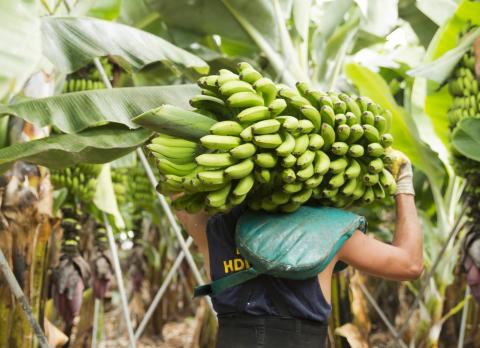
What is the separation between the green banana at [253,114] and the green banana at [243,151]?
0.17ft

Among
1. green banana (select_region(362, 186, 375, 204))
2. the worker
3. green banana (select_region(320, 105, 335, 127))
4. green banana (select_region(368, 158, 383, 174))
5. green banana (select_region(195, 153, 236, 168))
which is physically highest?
green banana (select_region(320, 105, 335, 127))

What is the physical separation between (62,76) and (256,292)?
1620 millimetres

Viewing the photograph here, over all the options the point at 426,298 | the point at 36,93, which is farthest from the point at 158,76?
the point at 426,298

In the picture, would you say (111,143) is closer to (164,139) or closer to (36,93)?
(164,139)

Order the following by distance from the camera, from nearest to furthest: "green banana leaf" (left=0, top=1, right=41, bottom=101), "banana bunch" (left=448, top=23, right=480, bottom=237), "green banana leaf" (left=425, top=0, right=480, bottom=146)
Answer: "green banana leaf" (left=0, top=1, right=41, bottom=101)
"banana bunch" (left=448, top=23, right=480, bottom=237)
"green banana leaf" (left=425, top=0, right=480, bottom=146)

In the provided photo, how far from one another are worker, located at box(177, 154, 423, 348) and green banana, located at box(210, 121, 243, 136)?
0.81ft

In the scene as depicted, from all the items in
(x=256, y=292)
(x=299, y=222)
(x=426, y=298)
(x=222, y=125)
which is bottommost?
(x=426, y=298)

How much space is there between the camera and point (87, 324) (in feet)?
11.2

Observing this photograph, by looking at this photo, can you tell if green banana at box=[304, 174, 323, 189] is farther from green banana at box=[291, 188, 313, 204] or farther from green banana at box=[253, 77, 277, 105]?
green banana at box=[253, 77, 277, 105]

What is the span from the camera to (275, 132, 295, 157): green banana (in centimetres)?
115

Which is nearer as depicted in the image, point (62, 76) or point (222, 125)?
point (222, 125)

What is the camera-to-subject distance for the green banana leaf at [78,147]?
1286 mm

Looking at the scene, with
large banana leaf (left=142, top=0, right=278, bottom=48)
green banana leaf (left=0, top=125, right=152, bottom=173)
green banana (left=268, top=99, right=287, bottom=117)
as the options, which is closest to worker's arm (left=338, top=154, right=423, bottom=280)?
green banana (left=268, top=99, right=287, bottom=117)

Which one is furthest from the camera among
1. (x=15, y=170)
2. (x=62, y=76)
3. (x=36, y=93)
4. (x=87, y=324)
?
(x=87, y=324)
